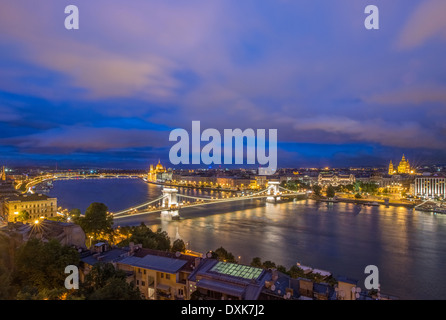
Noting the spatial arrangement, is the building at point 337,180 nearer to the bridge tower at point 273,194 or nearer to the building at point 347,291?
the bridge tower at point 273,194

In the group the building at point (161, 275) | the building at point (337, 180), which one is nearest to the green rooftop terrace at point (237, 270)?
the building at point (161, 275)

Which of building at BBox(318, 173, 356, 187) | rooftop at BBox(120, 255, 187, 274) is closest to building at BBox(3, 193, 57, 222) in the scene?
rooftop at BBox(120, 255, 187, 274)

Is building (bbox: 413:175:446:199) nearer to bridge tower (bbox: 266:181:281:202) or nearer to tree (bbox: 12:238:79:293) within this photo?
bridge tower (bbox: 266:181:281:202)

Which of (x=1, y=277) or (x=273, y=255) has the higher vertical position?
(x=1, y=277)
